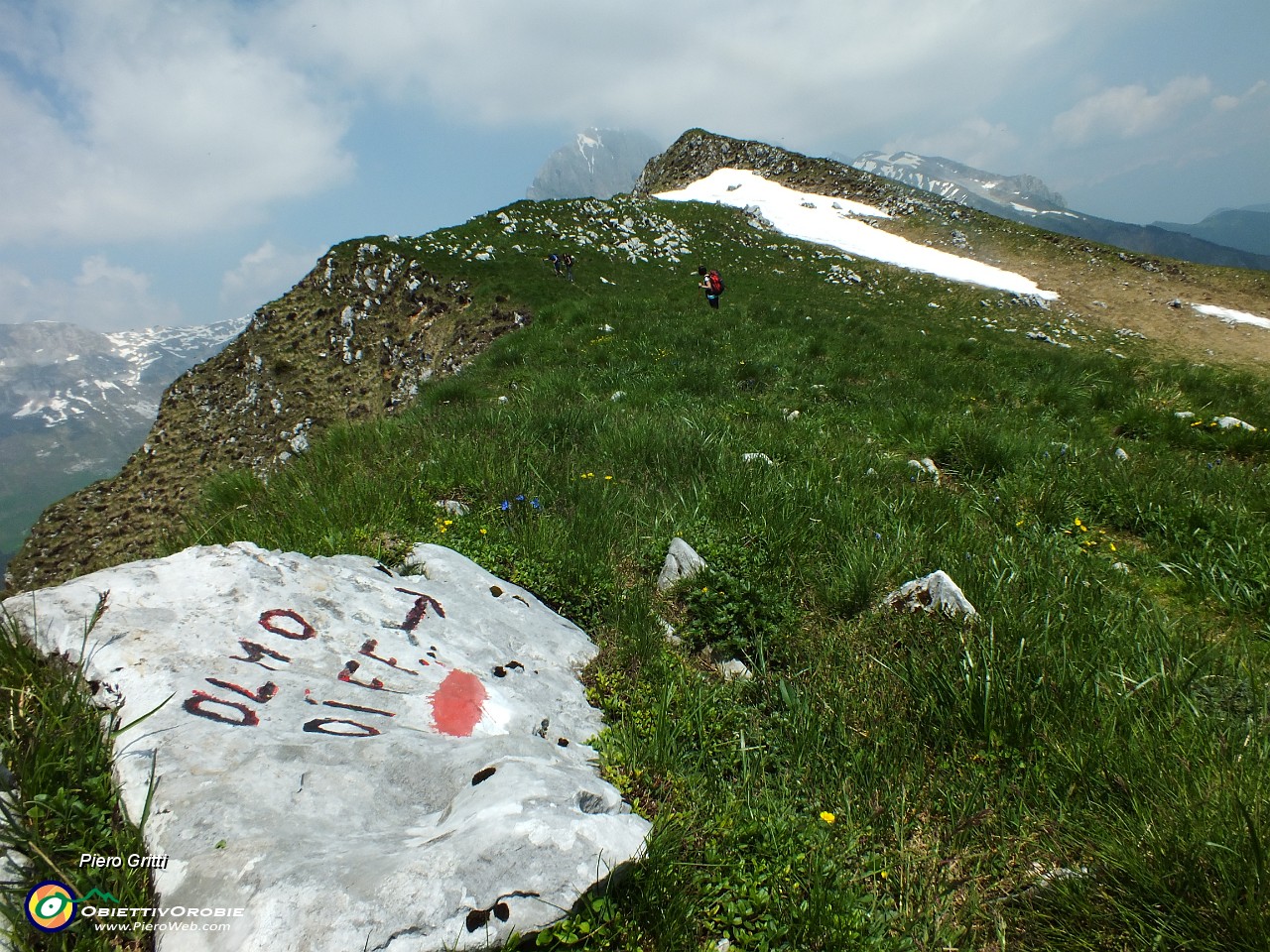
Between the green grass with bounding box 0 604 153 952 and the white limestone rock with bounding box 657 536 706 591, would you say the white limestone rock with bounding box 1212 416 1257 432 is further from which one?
the green grass with bounding box 0 604 153 952

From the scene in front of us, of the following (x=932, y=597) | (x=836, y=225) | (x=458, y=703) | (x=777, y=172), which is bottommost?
(x=458, y=703)

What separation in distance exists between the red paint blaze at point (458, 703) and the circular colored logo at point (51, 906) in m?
1.09

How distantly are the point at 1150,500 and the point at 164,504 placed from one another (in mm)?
23550

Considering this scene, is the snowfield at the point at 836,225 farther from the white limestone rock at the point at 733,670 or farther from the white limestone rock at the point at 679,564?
the white limestone rock at the point at 733,670

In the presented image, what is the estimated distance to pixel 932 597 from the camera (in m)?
3.10

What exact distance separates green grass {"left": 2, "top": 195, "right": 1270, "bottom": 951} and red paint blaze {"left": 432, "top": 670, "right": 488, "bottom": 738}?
1.85 feet

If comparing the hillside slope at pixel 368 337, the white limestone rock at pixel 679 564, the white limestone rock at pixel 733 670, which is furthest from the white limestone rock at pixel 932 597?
the hillside slope at pixel 368 337

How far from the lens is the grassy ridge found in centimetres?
180

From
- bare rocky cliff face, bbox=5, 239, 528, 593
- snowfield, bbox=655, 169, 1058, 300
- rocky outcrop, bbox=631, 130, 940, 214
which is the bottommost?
bare rocky cliff face, bbox=5, 239, 528, 593

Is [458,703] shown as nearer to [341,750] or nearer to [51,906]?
[341,750]

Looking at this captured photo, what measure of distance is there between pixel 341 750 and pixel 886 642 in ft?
8.19

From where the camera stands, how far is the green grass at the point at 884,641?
1.79 metres

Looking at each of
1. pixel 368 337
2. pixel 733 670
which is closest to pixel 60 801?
pixel 733 670

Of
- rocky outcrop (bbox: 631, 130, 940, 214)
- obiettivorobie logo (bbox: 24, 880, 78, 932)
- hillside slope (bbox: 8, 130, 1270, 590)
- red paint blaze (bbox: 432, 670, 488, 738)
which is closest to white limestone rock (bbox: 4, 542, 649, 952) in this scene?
red paint blaze (bbox: 432, 670, 488, 738)
